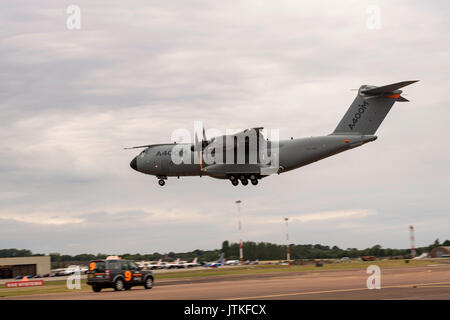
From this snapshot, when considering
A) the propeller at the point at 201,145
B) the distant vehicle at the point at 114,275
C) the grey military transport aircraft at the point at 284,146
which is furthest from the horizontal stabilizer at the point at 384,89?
the distant vehicle at the point at 114,275

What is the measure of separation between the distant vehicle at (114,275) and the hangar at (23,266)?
69.4m

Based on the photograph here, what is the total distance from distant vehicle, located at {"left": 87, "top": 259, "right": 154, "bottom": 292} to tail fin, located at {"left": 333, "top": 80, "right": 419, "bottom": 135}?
74.4 ft

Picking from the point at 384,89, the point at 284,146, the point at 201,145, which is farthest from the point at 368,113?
the point at 201,145

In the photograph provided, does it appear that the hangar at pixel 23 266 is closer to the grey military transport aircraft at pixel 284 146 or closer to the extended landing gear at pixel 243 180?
the grey military transport aircraft at pixel 284 146

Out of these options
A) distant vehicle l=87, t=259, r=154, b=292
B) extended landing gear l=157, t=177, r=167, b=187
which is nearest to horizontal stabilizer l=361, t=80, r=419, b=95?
extended landing gear l=157, t=177, r=167, b=187

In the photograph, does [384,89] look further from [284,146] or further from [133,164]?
[133,164]

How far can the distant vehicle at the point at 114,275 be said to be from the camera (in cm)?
3356

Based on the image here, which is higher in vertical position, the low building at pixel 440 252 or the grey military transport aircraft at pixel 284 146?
the grey military transport aircraft at pixel 284 146

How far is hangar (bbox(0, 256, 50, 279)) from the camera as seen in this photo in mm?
96875

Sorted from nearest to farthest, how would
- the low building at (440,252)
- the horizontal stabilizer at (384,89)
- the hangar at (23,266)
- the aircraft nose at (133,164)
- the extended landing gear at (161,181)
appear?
1. the horizontal stabilizer at (384,89)
2. the extended landing gear at (161,181)
3. the aircraft nose at (133,164)
4. the hangar at (23,266)
5. the low building at (440,252)

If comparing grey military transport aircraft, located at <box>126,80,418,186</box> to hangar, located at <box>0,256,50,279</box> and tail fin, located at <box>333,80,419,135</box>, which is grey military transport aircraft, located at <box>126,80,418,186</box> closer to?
tail fin, located at <box>333,80,419,135</box>
